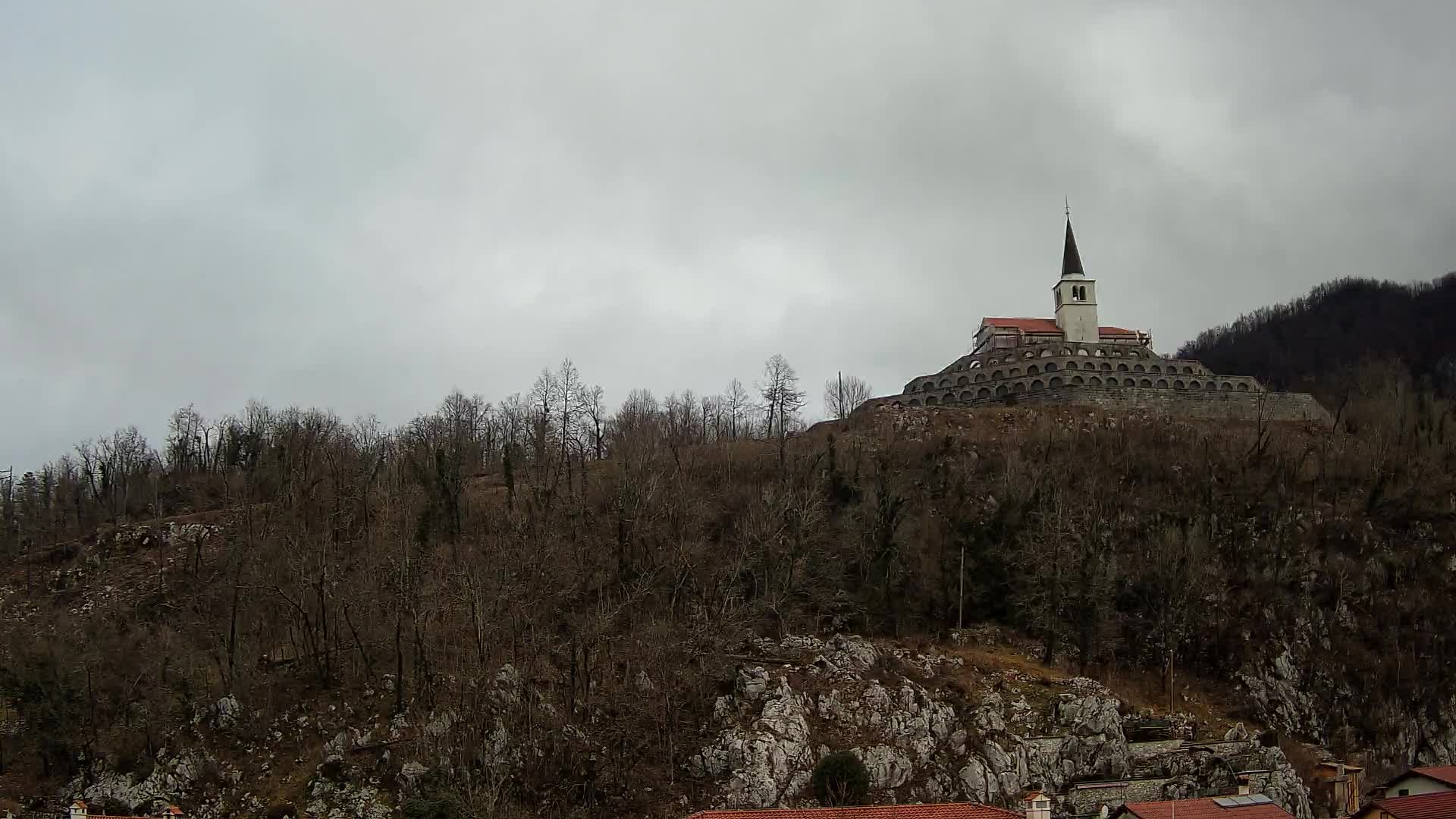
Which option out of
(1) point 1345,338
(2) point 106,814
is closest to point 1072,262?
(1) point 1345,338

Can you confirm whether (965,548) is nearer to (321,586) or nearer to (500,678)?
(500,678)

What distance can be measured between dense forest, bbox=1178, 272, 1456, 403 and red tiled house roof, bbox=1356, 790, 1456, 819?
77.7 meters

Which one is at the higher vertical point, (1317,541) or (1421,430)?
(1421,430)

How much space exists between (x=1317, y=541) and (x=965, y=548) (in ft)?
59.4

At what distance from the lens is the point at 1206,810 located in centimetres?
2936

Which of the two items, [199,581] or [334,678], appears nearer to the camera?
[334,678]

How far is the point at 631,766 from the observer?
3738cm

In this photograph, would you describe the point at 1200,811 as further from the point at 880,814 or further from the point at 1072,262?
the point at 1072,262

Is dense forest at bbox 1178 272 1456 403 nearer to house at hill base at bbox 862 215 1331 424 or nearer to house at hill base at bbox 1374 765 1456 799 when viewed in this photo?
house at hill base at bbox 862 215 1331 424

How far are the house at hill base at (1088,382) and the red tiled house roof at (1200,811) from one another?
48542 millimetres

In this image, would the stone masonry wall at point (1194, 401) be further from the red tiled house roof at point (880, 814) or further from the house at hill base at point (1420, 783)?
the red tiled house roof at point (880, 814)

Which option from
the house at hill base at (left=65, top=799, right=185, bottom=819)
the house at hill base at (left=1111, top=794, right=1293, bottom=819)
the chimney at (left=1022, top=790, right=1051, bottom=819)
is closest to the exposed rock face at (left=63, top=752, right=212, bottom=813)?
the house at hill base at (left=65, top=799, right=185, bottom=819)

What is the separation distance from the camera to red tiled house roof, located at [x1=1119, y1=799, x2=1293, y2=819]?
2875 cm

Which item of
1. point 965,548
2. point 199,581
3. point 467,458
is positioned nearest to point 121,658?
point 199,581
